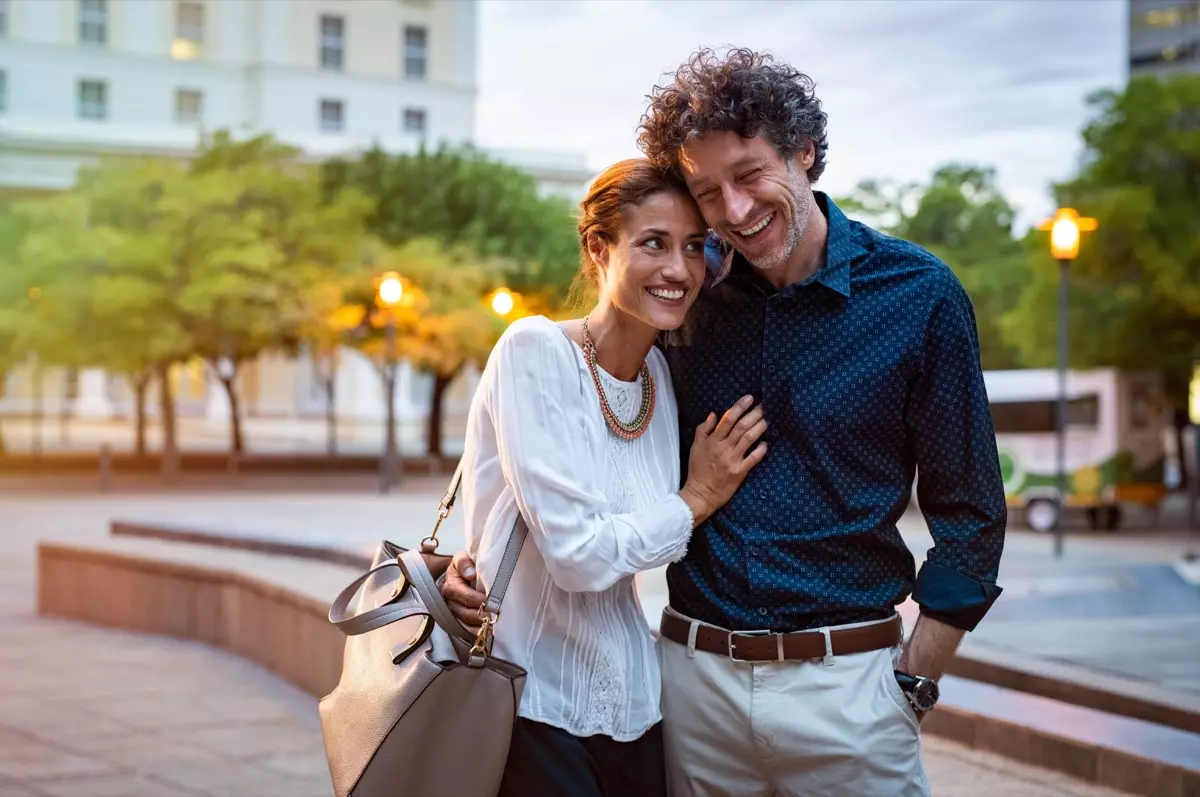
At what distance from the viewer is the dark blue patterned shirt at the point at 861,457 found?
258cm

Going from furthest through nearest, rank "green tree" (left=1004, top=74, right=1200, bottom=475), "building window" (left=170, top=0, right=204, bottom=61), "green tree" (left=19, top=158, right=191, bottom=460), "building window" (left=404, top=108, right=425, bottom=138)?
"building window" (left=404, top=108, right=425, bottom=138)
"building window" (left=170, top=0, right=204, bottom=61)
"green tree" (left=19, top=158, right=191, bottom=460)
"green tree" (left=1004, top=74, right=1200, bottom=475)

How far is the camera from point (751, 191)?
253cm

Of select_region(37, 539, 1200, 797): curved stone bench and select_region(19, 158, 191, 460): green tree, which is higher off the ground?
select_region(19, 158, 191, 460): green tree

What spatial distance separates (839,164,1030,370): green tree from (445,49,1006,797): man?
36399 millimetres

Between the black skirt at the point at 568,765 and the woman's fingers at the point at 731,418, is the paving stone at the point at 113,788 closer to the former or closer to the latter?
the black skirt at the point at 568,765

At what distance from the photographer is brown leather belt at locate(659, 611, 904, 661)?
8.41 feet

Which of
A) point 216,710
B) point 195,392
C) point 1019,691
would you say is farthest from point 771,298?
point 195,392

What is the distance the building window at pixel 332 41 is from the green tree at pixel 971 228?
85.0ft

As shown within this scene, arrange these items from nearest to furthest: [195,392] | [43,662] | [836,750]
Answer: [836,750], [43,662], [195,392]

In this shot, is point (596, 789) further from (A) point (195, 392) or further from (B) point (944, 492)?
(A) point (195, 392)

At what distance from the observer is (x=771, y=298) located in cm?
265

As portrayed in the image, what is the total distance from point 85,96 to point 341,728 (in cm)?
5927

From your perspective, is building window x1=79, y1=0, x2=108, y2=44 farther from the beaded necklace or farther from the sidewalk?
the beaded necklace

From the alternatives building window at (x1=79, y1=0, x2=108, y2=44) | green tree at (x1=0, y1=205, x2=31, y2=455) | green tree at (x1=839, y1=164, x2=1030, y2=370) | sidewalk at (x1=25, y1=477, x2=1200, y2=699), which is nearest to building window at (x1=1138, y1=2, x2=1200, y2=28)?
green tree at (x1=839, y1=164, x2=1030, y2=370)
